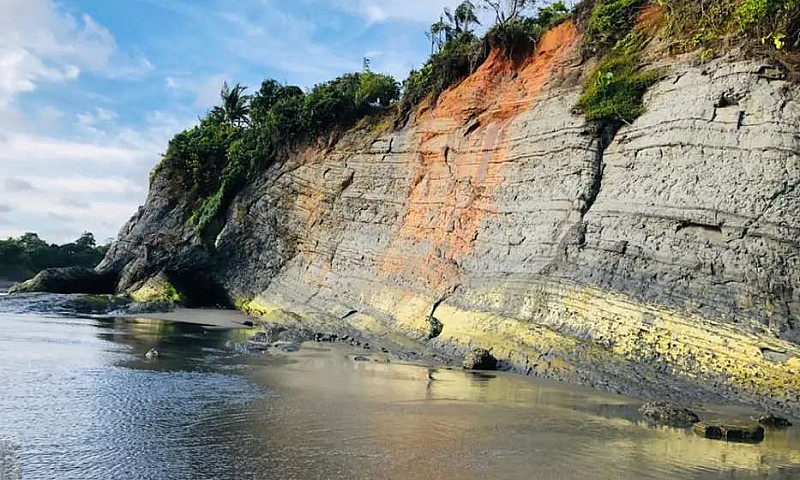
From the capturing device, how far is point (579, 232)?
13.0 meters

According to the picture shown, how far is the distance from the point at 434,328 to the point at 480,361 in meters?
2.49

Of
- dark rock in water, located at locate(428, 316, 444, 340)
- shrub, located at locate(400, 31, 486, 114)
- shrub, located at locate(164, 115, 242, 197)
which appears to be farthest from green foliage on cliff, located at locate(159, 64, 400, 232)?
dark rock in water, located at locate(428, 316, 444, 340)

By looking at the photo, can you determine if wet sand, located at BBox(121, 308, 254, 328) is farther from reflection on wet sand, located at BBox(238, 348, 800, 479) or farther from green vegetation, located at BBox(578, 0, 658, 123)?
green vegetation, located at BBox(578, 0, 658, 123)

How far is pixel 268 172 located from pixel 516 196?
13.4m

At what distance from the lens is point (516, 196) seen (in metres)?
15.4

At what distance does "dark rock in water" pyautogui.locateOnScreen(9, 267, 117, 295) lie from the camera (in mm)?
25656

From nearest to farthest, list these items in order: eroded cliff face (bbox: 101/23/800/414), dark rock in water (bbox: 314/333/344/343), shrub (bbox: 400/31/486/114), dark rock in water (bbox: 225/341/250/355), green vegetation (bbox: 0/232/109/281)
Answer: eroded cliff face (bbox: 101/23/800/414) < dark rock in water (bbox: 225/341/250/355) < dark rock in water (bbox: 314/333/344/343) < shrub (bbox: 400/31/486/114) < green vegetation (bbox: 0/232/109/281)

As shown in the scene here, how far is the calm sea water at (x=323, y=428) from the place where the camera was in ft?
19.6

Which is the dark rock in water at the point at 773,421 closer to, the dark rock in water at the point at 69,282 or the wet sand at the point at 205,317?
the wet sand at the point at 205,317

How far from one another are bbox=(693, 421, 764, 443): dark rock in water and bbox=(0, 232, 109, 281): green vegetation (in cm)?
5054

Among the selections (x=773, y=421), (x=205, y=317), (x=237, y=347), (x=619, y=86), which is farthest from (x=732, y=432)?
(x=205, y=317)

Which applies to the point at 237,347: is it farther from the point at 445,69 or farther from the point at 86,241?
the point at 86,241

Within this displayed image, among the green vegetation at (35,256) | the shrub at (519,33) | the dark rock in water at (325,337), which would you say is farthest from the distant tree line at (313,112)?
the green vegetation at (35,256)

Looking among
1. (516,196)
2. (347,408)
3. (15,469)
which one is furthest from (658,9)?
(15,469)
